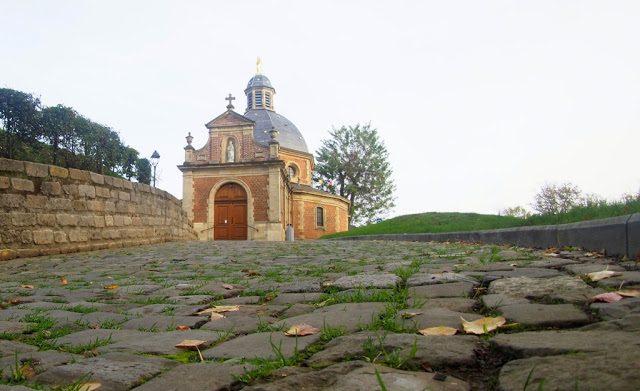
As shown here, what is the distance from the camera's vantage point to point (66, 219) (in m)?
10.0

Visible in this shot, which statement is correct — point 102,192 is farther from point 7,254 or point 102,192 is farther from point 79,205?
point 7,254

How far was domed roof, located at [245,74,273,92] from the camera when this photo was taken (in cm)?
5025

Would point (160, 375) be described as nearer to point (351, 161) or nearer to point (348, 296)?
point (348, 296)

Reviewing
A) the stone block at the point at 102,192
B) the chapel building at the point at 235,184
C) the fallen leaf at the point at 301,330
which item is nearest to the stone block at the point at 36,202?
the stone block at the point at 102,192

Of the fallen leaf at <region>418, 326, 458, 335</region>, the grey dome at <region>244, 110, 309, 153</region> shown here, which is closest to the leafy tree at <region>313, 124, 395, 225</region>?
the grey dome at <region>244, 110, 309, 153</region>

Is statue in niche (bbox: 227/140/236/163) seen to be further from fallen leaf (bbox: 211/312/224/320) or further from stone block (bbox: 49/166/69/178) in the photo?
fallen leaf (bbox: 211/312/224/320)

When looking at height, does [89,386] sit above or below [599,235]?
below

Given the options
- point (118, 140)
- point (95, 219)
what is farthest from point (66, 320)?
point (118, 140)

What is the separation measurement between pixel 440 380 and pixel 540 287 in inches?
76.9

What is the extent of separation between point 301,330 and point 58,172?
30.5ft

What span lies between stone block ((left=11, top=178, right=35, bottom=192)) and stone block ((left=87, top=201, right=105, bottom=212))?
5.22 ft

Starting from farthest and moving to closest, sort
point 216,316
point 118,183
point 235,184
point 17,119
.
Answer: point 17,119
point 235,184
point 118,183
point 216,316

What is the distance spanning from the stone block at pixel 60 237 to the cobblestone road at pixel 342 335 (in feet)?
18.9

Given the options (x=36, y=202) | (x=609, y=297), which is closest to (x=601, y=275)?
(x=609, y=297)
